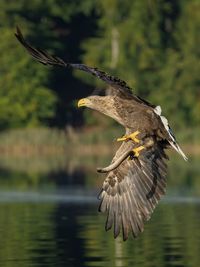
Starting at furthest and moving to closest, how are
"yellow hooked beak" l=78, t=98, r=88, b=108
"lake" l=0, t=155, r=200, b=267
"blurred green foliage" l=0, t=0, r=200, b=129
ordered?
"blurred green foliage" l=0, t=0, r=200, b=129, "lake" l=0, t=155, r=200, b=267, "yellow hooked beak" l=78, t=98, r=88, b=108

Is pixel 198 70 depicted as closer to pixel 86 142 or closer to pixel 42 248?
pixel 86 142

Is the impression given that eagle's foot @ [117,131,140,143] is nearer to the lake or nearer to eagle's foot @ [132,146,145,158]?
eagle's foot @ [132,146,145,158]

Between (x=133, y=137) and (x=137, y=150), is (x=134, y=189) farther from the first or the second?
(x=133, y=137)

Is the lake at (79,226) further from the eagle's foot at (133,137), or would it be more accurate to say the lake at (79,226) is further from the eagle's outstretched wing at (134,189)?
the eagle's foot at (133,137)

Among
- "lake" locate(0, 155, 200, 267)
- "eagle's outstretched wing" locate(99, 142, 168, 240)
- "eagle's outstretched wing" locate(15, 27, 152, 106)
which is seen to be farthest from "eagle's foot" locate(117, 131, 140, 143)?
"lake" locate(0, 155, 200, 267)

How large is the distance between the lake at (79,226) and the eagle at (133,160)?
2893 millimetres

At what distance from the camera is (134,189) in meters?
18.1

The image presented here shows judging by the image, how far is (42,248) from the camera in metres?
22.8

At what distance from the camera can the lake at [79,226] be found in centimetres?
2170

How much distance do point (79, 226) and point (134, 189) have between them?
901 cm

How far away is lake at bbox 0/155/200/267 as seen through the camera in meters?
21.7

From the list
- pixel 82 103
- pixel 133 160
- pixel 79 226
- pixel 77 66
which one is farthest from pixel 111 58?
pixel 77 66

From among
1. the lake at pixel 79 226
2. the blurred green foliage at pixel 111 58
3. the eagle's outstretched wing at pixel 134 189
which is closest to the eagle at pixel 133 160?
the eagle's outstretched wing at pixel 134 189

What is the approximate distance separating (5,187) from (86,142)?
2290 cm
